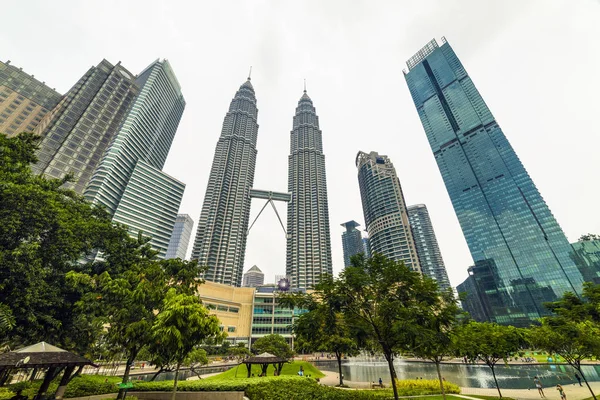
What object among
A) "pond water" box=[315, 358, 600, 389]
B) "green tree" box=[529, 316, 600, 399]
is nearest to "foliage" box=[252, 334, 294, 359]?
"pond water" box=[315, 358, 600, 389]

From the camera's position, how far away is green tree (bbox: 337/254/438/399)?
531 inches

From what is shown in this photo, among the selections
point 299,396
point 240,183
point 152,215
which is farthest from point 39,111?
point 299,396

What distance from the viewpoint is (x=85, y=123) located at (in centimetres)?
10800

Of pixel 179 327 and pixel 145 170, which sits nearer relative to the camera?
pixel 179 327

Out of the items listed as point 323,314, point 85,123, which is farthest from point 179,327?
point 85,123

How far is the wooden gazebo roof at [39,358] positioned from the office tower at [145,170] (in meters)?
91.9

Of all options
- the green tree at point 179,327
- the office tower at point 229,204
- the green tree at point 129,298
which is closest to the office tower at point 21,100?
the office tower at point 229,204

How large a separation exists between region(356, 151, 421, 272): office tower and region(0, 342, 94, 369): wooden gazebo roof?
110m

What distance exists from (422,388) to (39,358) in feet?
96.8

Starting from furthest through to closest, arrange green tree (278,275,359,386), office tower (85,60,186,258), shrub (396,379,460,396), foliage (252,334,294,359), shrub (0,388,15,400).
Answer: office tower (85,60,186,258) → foliage (252,334,294,359) → shrub (396,379,460,396) → green tree (278,275,359,386) → shrub (0,388,15,400)

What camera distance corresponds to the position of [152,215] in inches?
4606

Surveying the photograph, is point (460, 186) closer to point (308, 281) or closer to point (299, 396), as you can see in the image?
point (308, 281)

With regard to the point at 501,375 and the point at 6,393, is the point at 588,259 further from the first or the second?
the point at 6,393

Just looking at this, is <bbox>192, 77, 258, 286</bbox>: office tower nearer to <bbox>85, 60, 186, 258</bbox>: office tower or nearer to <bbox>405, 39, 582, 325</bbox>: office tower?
<bbox>85, 60, 186, 258</bbox>: office tower
